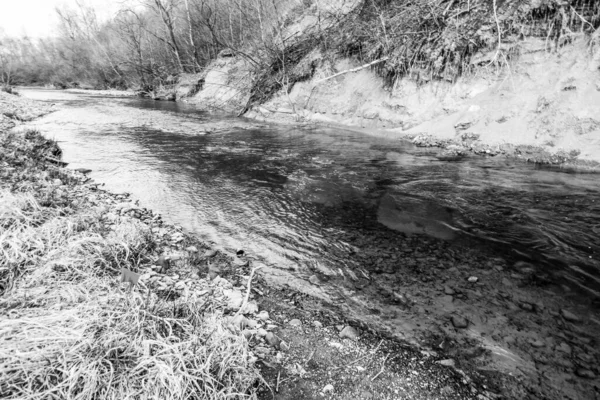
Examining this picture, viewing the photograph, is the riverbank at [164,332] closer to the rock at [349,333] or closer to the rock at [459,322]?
the rock at [349,333]

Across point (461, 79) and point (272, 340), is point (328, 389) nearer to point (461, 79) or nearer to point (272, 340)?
point (272, 340)

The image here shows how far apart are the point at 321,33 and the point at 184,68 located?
64.3 feet

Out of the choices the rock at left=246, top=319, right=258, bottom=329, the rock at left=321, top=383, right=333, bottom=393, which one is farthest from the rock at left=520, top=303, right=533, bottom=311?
the rock at left=246, top=319, right=258, bottom=329

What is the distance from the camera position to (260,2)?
18422mm

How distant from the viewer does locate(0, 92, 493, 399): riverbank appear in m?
1.99

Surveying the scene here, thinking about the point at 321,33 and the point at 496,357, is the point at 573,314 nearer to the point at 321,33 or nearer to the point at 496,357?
the point at 496,357

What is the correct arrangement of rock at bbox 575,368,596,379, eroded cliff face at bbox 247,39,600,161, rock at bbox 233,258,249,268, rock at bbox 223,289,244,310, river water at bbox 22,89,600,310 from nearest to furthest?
rock at bbox 575,368,596,379
rock at bbox 223,289,244,310
rock at bbox 233,258,249,268
river water at bbox 22,89,600,310
eroded cliff face at bbox 247,39,600,161

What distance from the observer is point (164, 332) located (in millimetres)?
2426

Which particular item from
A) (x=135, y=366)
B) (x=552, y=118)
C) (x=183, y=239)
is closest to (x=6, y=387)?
(x=135, y=366)

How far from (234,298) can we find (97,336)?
1219 millimetres

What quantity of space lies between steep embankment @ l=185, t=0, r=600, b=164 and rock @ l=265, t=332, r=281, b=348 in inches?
293

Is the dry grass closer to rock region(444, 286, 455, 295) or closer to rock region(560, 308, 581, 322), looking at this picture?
rock region(444, 286, 455, 295)

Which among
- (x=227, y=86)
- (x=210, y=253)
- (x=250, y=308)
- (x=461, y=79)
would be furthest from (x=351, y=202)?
(x=227, y=86)

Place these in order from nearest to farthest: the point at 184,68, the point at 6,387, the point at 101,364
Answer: the point at 6,387 < the point at 101,364 < the point at 184,68
